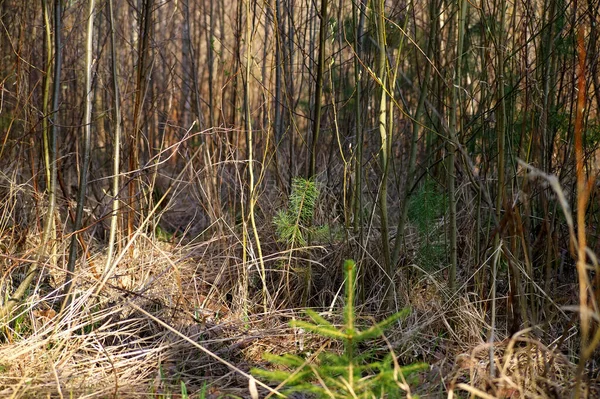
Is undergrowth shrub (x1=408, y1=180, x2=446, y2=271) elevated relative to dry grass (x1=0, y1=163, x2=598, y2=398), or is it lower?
elevated

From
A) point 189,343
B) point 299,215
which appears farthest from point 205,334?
point 299,215

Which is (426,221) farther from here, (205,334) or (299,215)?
(205,334)

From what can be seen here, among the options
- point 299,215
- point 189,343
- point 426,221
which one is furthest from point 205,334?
point 426,221

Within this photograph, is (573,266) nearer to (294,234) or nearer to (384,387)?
(294,234)

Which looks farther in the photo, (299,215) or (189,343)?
(299,215)

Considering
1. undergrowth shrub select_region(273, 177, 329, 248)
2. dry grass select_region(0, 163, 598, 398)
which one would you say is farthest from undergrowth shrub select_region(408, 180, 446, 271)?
undergrowth shrub select_region(273, 177, 329, 248)

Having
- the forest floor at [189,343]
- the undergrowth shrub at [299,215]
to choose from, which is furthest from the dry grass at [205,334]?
the undergrowth shrub at [299,215]

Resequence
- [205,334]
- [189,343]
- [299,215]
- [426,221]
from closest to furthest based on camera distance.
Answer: [189,343] < [205,334] < [299,215] < [426,221]

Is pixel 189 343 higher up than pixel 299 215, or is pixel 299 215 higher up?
pixel 299 215

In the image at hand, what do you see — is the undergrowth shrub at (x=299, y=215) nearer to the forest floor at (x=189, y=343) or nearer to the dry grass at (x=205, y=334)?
the dry grass at (x=205, y=334)

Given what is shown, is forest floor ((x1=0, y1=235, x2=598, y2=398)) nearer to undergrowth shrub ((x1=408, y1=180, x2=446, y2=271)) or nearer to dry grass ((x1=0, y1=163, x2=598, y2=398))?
dry grass ((x1=0, y1=163, x2=598, y2=398))

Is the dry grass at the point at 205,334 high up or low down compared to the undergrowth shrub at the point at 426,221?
down

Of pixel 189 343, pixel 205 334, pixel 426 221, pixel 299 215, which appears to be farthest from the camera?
pixel 426 221

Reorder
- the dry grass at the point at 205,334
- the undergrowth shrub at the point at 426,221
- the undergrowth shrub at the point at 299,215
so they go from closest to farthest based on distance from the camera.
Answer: the dry grass at the point at 205,334 → the undergrowth shrub at the point at 299,215 → the undergrowth shrub at the point at 426,221
